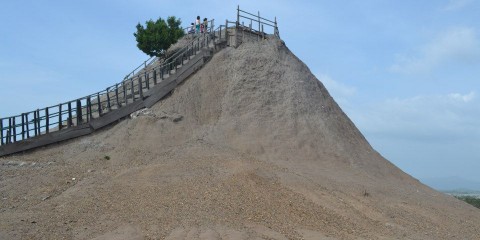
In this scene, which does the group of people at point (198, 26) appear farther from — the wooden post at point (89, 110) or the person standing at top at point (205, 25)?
the wooden post at point (89, 110)

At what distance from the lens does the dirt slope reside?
13922 millimetres

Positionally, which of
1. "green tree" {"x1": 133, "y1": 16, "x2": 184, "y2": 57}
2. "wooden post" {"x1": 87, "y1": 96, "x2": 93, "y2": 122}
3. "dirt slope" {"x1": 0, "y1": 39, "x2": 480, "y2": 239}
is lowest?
"dirt slope" {"x1": 0, "y1": 39, "x2": 480, "y2": 239}

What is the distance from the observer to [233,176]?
1711cm

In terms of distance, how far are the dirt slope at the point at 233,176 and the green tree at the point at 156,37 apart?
5.65m

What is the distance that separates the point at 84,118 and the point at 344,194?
12360 millimetres

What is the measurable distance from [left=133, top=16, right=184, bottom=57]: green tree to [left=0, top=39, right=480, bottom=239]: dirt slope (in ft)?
18.5

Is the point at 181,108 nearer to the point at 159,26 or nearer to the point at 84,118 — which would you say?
the point at 84,118

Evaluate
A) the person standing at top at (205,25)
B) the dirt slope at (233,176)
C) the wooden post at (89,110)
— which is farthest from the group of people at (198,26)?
the wooden post at (89,110)

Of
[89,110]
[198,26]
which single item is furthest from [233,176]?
[198,26]

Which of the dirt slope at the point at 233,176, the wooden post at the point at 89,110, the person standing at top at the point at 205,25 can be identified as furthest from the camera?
the person standing at top at the point at 205,25

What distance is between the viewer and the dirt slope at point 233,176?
13.9m

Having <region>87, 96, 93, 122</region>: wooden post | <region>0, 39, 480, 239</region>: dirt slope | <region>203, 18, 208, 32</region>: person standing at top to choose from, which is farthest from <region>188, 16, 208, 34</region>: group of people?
<region>87, 96, 93, 122</region>: wooden post

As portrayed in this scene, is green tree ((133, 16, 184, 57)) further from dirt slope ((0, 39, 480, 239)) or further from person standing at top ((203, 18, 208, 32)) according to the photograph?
dirt slope ((0, 39, 480, 239))

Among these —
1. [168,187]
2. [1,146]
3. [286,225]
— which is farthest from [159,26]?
[286,225]
